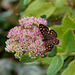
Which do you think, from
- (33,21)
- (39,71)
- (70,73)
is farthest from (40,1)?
(39,71)

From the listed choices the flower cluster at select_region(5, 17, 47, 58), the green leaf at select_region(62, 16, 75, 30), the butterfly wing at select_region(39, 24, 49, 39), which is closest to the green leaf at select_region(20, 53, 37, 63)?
the flower cluster at select_region(5, 17, 47, 58)

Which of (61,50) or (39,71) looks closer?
(61,50)

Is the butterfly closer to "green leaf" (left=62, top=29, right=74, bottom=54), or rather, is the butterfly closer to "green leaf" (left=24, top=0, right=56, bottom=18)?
"green leaf" (left=62, top=29, right=74, bottom=54)

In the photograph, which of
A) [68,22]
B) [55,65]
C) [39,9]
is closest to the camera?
[55,65]

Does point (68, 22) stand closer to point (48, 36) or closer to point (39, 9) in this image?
point (48, 36)

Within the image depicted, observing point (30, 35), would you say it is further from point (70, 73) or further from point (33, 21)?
point (70, 73)

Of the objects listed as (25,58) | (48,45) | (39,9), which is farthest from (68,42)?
(39,9)
